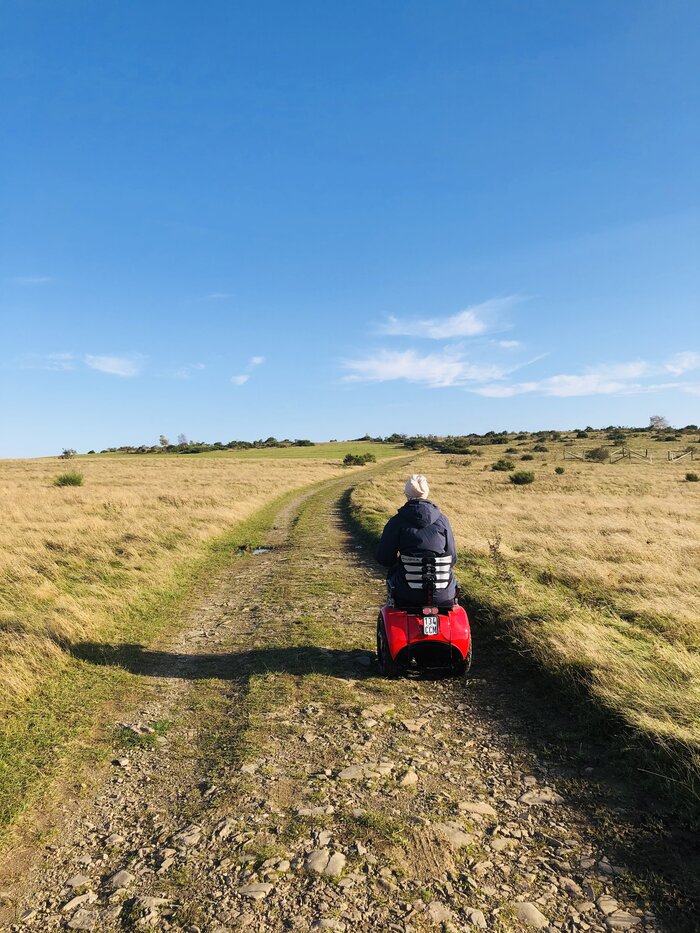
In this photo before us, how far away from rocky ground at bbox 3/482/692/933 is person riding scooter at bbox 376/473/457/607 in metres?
1.27

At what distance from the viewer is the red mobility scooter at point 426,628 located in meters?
6.70

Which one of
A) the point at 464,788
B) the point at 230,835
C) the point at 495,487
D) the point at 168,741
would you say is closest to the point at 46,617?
the point at 168,741

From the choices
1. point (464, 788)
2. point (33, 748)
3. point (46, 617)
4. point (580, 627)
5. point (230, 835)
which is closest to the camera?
point (230, 835)

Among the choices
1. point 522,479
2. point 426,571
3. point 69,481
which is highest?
point 426,571

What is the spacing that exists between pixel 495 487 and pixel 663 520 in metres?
17.8

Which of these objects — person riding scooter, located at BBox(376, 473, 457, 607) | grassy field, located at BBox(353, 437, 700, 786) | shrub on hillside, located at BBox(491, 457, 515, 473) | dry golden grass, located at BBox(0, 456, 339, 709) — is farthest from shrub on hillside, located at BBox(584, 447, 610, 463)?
person riding scooter, located at BBox(376, 473, 457, 607)

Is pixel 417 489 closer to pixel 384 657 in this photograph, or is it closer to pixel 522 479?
pixel 384 657

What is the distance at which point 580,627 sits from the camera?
8.11 m

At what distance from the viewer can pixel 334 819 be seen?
429cm

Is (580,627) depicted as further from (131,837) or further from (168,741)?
(131,837)

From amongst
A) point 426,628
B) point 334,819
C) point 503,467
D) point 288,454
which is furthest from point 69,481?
point 288,454

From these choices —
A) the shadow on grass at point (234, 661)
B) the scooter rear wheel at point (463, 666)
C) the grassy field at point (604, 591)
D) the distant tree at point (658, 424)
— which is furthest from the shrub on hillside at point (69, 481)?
the distant tree at point (658, 424)

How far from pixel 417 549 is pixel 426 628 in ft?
3.26

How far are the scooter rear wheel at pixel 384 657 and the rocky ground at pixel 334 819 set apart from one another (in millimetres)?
184
